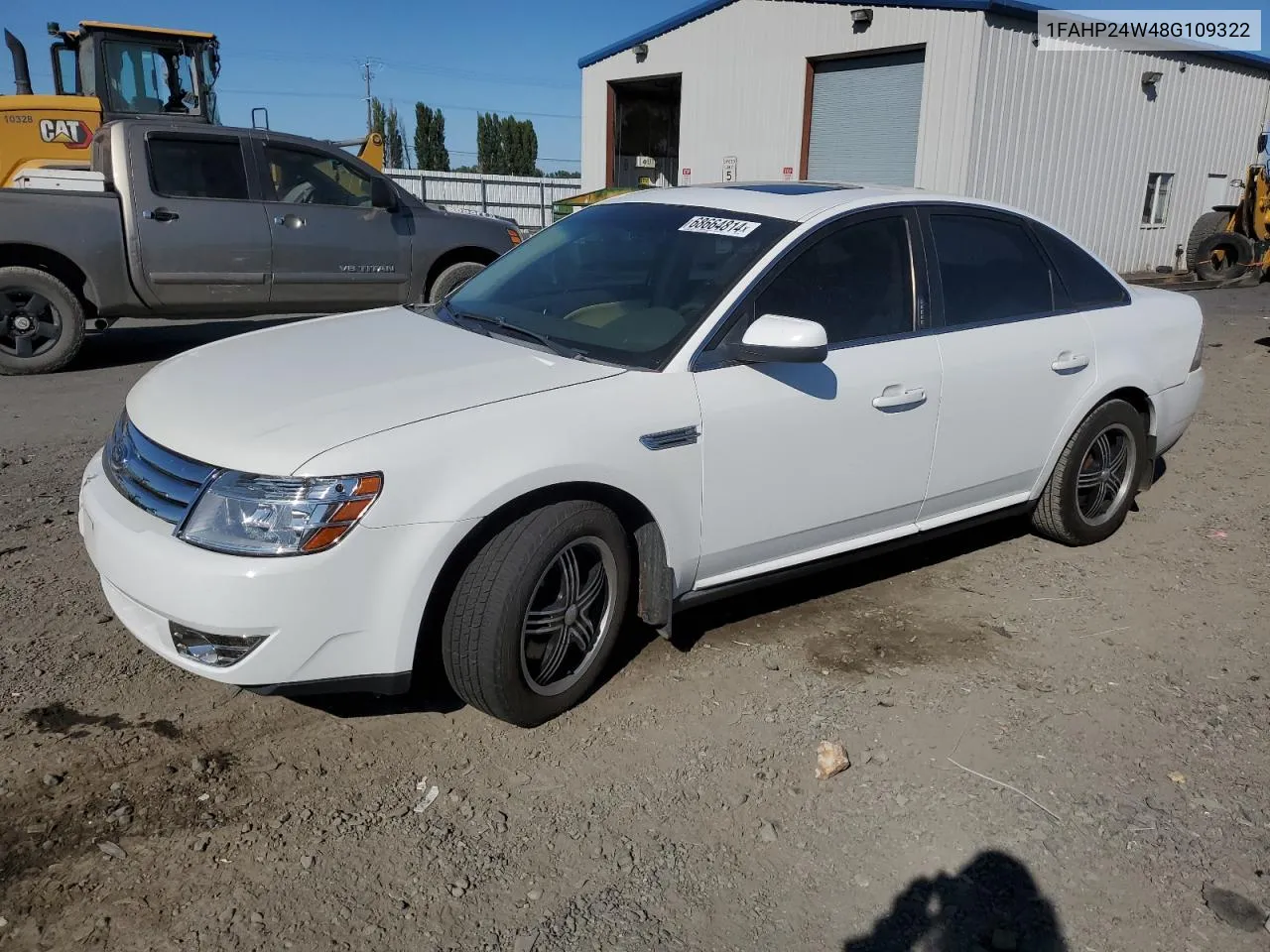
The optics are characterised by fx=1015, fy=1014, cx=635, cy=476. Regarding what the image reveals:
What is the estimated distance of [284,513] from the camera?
2.70m

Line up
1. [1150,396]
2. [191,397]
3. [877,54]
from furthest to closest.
Answer: [877,54], [1150,396], [191,397]

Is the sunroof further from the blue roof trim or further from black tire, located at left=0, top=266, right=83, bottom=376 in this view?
the blue roof trim

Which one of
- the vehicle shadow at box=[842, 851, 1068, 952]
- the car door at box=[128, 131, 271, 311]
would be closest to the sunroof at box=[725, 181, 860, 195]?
the vehicle shadow at box=[842, 851, 1068, 952]

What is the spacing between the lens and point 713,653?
3.80m

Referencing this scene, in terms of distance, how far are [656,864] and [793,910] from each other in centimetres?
37

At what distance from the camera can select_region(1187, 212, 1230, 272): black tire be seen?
758 inches

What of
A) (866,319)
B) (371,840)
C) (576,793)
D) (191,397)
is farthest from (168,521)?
(866,319)

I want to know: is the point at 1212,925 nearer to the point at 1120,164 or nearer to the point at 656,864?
the point at 656,864

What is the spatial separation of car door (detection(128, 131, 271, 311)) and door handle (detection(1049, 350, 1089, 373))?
21.7 ft

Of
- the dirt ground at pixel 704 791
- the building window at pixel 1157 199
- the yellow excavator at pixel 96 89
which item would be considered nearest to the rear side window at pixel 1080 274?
the dirt ground at pixel 704 791

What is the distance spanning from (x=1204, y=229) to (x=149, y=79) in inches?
716

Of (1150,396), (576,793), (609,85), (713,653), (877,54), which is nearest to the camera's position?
(576,793)

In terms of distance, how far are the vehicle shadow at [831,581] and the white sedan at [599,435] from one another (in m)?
0.30

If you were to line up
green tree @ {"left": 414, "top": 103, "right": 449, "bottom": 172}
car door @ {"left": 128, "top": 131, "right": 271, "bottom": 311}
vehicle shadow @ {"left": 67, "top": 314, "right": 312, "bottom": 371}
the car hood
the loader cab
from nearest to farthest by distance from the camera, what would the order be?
the car hood → car door @ {"left": 128, "top": 131, "right": 271, "bottom": 311} → vehicle shadow @ {"left": 67, "top": 314, "right": 312, "bottom": 371} → the loader cab → green tree @ {"left": 414, "top": 103, "right": 449, "bottom": 172}
